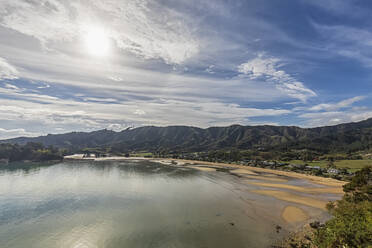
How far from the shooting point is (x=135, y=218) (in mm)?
35688

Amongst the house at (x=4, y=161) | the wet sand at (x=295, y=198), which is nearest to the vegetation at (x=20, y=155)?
the house at (x=4, y=161)

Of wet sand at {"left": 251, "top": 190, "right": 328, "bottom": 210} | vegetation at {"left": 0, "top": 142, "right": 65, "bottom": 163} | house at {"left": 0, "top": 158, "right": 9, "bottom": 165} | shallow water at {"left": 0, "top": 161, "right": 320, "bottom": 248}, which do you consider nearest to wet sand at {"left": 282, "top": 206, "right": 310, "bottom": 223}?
shallow water at {"left": 0, "top": 161, "right": 320, "bottom": 248}

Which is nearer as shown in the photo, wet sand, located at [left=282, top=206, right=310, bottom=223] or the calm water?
the calm water

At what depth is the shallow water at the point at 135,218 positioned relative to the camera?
27.5m

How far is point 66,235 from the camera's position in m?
29.4

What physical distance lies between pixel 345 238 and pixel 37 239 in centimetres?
3928

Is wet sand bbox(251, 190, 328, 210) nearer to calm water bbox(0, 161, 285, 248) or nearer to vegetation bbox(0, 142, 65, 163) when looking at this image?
calm water bbox(0, 161, 285, 248)

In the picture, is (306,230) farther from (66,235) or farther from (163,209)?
(66,235)

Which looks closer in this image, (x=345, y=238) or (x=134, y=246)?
(x=345, y=238)

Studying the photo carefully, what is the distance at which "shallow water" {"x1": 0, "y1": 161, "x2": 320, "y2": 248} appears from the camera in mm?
27531

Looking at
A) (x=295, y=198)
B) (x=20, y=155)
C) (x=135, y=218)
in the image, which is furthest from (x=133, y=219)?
(x=20, y=155)

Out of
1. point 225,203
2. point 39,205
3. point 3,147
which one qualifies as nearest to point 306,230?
point 225,203

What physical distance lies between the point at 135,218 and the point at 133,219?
1.67 ft

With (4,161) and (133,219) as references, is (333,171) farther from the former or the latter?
(4,161)
